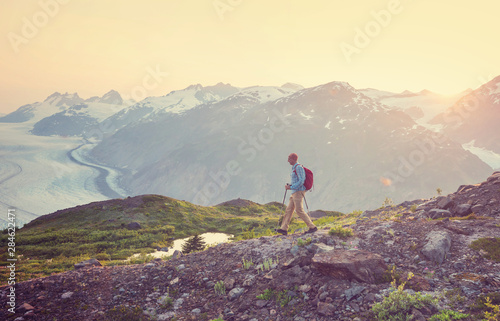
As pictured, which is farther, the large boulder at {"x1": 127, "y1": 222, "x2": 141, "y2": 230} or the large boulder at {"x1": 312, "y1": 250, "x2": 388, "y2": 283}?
the large boulder at {"x1": 127, "y1": 222, "x2": 141, "y2": 230}

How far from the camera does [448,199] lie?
48.5 ft

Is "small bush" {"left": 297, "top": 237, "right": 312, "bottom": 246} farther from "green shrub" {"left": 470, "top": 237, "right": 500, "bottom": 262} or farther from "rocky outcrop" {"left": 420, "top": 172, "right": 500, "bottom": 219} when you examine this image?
"rocky outcrop" {"left": 420, "top": 172, "right": 500, "bottom": 219}

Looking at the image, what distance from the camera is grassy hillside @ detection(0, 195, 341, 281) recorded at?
18.7 metres

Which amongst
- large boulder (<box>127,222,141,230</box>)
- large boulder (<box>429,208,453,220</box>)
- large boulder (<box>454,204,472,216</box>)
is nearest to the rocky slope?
large boulder (<box>454,204,472,216</box>)

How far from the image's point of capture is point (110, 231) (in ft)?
83.2

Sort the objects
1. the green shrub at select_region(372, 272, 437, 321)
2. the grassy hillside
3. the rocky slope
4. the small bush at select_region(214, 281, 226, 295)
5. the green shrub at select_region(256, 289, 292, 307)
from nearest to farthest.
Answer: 1. the green shrub at select_region(372, 272, 437, 321)
2. the rocky slope
3. the green shrub at select_region(256, 289, 292, 307)
4. the small bush at select_region(214, 281, 226, 295)
5. the grassy hillside

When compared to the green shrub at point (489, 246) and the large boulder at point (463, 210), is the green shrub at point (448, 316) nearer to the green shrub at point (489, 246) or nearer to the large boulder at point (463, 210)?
the green shrub at point (489, 246)

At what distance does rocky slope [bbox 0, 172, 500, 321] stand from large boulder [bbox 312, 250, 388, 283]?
0.03 meters

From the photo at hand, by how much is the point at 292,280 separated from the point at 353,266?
217 centimetres

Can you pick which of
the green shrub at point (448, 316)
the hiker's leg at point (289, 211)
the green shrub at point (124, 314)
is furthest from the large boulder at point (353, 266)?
the green shrub at point (124, 314)

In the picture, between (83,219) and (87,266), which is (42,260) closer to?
(87,266)

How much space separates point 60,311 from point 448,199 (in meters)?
18.4

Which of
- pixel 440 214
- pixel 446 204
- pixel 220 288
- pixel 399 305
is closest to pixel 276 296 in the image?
pixel 220 288

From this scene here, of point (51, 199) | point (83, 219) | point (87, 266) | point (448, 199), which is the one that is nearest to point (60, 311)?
point (87, 266)
